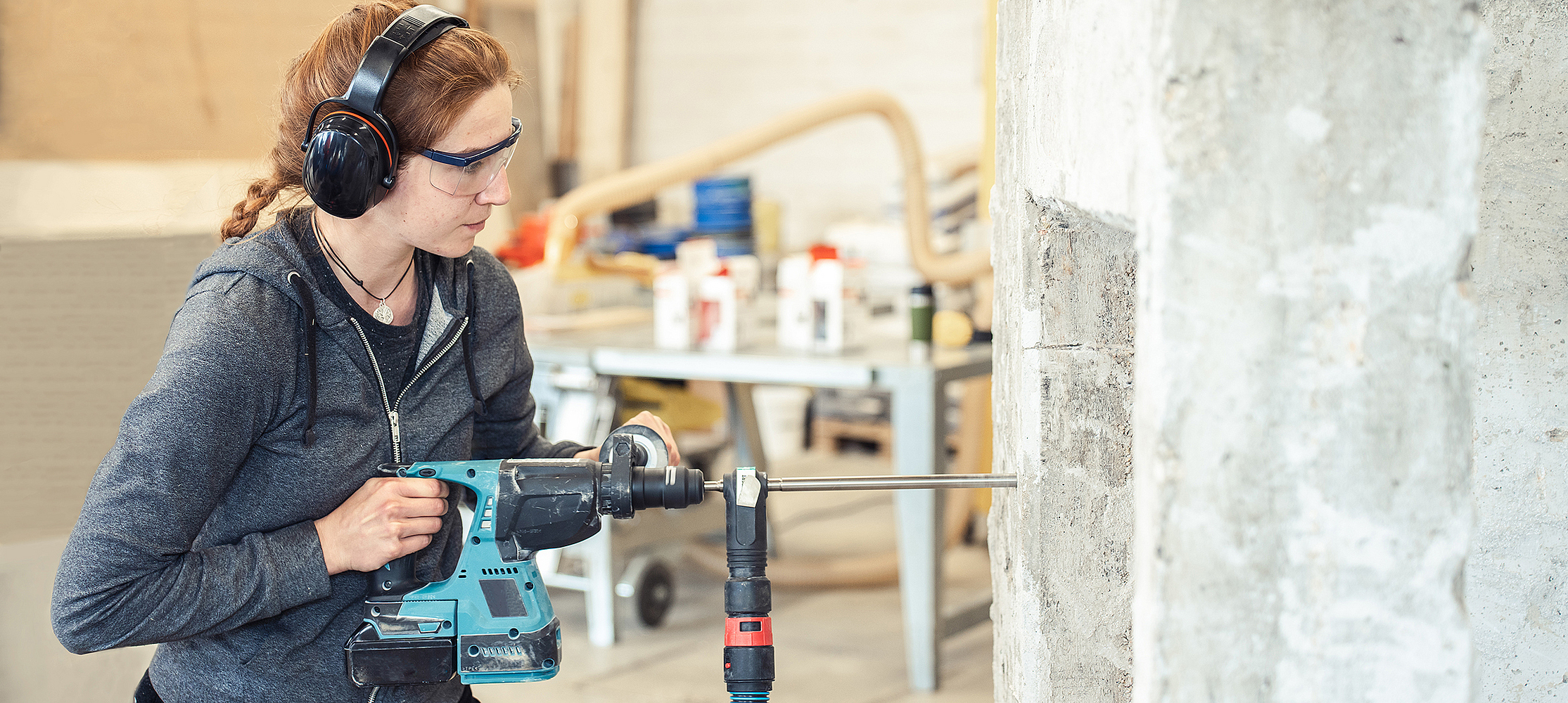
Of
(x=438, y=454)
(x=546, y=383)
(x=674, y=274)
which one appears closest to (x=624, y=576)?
(x=546, y=383)

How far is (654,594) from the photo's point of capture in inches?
140

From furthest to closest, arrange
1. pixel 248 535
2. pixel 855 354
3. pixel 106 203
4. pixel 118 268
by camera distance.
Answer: pixel 855 354
pixel 106 203
pixel 118 268
pixel 248 535

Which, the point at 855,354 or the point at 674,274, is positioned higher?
the point at 674,274

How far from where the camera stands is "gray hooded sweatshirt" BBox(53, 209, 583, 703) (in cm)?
118

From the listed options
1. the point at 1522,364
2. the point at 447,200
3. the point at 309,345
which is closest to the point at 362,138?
the point at 447,200

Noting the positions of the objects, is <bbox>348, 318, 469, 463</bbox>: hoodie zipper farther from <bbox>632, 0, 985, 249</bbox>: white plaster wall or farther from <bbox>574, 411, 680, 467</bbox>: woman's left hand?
<bbox>632, 0, 985, 249</bbox>: white plaster wall

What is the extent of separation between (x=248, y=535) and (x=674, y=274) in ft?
6.85

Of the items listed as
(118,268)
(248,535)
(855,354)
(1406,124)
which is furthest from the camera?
(855,354)

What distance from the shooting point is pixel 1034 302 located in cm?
137

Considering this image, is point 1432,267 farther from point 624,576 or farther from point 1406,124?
point 624,576

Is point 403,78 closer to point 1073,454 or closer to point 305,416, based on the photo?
point 305,416

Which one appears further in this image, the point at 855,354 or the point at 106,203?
the point at 855,354

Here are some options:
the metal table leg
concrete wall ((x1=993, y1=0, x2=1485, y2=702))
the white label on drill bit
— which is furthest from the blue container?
concrete wall ((x1=993, y1=0, x2=1485, y2=702))

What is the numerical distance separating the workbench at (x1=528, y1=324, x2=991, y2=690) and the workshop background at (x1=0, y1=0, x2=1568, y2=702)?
1.33m
